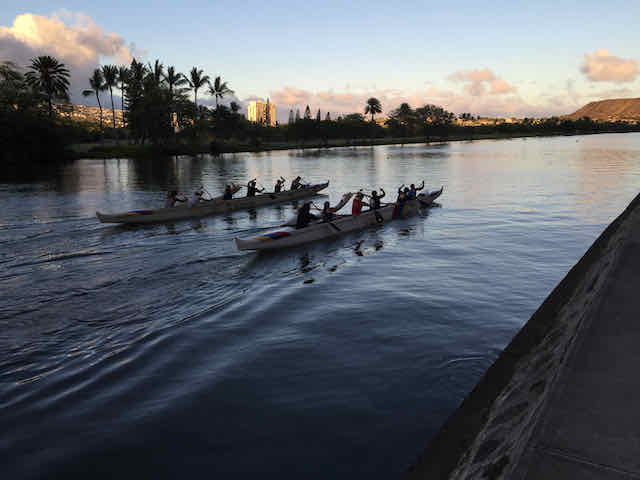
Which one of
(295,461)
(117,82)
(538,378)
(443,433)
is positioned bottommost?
(295,461)

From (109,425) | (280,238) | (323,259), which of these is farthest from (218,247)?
(109,425)

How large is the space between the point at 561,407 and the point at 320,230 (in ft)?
52.1

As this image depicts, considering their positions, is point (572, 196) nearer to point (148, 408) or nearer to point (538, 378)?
point (538, 378)

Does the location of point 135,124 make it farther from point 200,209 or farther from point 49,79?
point 200,209

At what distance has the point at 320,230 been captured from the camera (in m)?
20.2

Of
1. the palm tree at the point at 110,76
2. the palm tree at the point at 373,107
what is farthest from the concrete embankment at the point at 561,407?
the palm tree at the point at 373,107

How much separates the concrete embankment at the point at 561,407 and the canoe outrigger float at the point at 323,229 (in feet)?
37.0

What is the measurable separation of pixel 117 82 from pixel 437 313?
116m

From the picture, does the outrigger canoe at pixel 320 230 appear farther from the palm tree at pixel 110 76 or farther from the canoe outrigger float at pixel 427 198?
the palm tree at pixel 110 76

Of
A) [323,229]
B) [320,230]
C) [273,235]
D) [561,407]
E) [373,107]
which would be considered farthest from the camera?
[373,107]

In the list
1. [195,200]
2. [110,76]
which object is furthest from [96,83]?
[195,200]

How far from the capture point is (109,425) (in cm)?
729

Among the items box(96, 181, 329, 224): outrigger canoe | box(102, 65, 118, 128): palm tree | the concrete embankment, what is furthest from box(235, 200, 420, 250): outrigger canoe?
box(102, 65, 118, 128): palm tree

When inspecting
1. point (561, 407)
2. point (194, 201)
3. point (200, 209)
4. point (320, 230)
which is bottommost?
point (561, 407)
